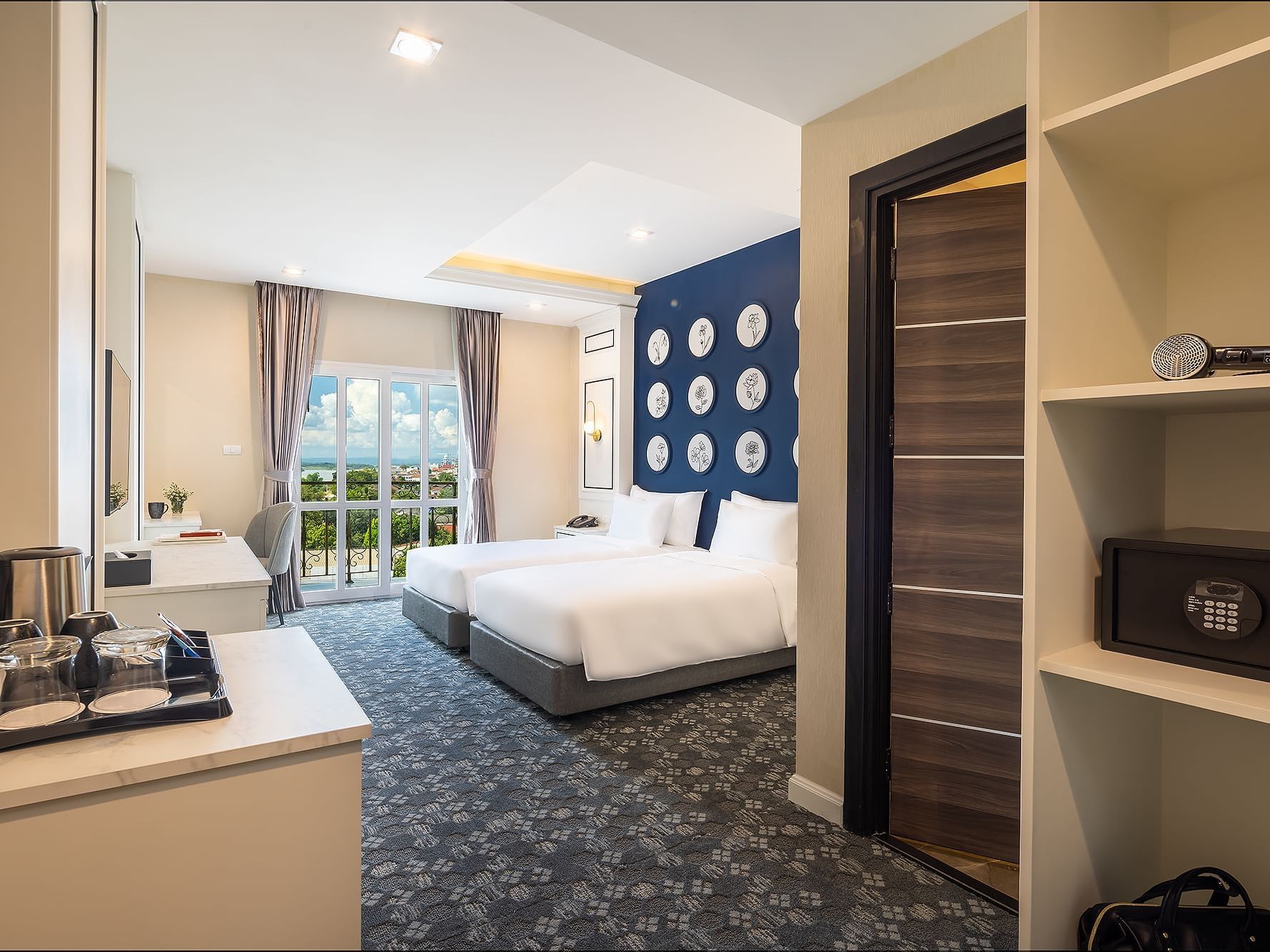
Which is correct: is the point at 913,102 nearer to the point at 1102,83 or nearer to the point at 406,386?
the point at 1102,83

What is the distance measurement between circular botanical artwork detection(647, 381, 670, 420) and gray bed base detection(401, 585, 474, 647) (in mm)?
2419

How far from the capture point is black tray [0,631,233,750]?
3.23ft

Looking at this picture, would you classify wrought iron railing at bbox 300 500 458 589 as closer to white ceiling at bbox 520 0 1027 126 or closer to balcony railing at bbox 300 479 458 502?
balcony railing at bbox 300 479 458 502

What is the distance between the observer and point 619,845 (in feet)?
6.82

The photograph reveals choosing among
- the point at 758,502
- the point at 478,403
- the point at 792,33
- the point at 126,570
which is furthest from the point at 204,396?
the point at 792,33

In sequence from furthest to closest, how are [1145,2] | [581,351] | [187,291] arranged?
[581,351] → [187,291] → [1145,2]

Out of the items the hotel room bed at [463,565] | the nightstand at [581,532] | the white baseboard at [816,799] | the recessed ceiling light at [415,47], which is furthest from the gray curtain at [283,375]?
the recessed ceiling light at [415,47]

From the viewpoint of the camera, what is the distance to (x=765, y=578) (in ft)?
12.6

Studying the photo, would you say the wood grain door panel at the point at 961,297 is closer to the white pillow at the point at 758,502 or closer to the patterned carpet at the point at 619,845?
the patterned carpet at the point at 619,845

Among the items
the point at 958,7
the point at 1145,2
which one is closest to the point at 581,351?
the point at 1145,2

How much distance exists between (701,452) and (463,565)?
2.05m

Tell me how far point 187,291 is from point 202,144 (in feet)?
14.3

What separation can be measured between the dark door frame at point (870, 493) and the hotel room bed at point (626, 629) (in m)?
0.94

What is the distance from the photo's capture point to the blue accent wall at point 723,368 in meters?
4.69
